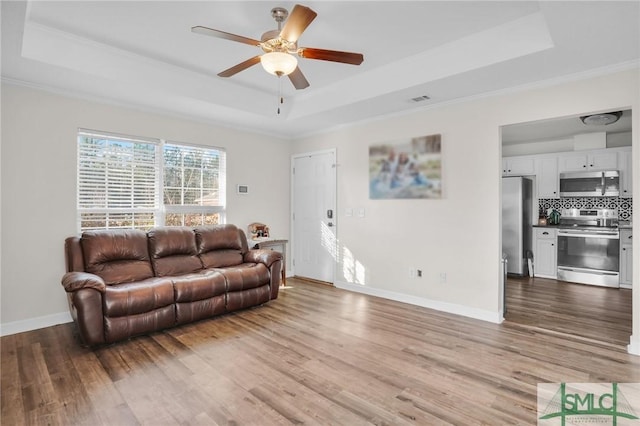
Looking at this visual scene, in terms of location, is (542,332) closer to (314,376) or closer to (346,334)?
(346,334)

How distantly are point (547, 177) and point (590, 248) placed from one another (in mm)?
1385

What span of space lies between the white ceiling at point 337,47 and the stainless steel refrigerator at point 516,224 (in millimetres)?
3006

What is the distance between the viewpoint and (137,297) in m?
3.11

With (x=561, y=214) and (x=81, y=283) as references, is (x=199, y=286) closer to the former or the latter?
(x=81, y=283)

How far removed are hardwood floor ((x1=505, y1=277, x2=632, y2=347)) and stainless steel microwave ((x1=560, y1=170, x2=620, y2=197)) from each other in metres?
1.52

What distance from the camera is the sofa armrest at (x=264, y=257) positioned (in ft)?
14.0

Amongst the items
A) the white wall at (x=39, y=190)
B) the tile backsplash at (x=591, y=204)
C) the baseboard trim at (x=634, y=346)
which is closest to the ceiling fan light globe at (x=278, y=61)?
the white wall at (x=39, y=190)

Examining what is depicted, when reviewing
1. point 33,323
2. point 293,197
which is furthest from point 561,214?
point 33,323

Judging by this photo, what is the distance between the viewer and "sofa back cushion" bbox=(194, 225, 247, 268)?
428 cm

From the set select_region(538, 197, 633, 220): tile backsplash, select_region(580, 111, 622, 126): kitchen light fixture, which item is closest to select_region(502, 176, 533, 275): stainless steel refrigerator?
select_region(538, 197, 633, 220): tile backsplash

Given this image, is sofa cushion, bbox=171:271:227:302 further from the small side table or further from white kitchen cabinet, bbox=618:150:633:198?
white kitchen cabinet, bbox=618:150:633:198

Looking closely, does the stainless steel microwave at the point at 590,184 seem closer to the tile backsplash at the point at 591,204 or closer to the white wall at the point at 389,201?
the tile backsplash at the point at 591,204

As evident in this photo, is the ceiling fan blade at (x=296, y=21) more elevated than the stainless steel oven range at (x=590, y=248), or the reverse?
the ceiling fan blade at (x=296, y=21)

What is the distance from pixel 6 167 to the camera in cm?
330
